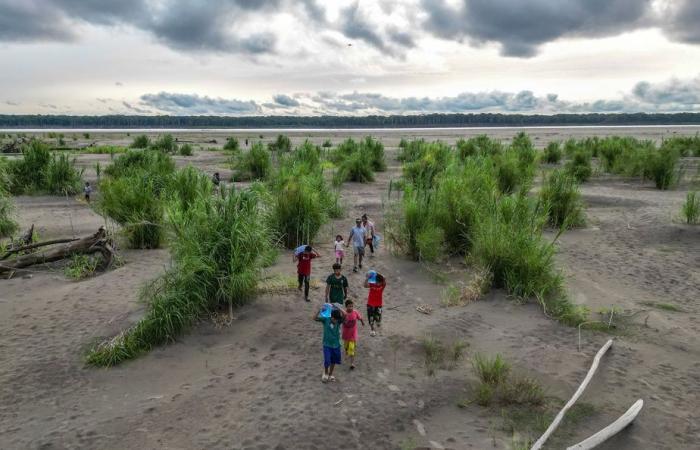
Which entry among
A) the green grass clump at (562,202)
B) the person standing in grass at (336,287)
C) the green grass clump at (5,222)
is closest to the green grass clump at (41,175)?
the green grass clump at (5,222)

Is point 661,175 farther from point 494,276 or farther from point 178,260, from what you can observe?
point 178,260

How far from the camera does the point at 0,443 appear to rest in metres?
5.36

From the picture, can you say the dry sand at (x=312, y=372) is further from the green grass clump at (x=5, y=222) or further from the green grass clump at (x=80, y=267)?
the green grass clump at (x=5, y=222)

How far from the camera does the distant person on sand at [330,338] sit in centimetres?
637

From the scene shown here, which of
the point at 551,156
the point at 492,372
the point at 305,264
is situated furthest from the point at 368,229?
the point at 551,156

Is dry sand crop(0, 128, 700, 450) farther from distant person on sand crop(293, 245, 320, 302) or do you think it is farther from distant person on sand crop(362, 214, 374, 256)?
distant person on sand crop(362, 214, 374, 256)

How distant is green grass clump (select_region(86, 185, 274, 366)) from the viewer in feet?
24.2

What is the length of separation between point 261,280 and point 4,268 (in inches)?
229

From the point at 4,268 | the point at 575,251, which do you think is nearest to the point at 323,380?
Result: the point at 4,268

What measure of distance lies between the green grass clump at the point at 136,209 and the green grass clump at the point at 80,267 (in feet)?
4.59

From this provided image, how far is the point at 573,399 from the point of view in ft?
18.8

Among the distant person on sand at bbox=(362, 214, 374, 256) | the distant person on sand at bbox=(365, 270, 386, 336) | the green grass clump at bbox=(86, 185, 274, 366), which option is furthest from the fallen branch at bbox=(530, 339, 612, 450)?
the distant person on sand at bbox=(362, 214, 374, 256)

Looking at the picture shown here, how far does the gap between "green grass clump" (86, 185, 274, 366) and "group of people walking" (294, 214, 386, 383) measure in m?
0.95

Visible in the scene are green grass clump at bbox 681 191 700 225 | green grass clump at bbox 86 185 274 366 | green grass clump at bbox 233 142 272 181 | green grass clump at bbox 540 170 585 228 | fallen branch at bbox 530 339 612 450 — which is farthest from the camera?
green grass clump at bbox 233 142 272 181
